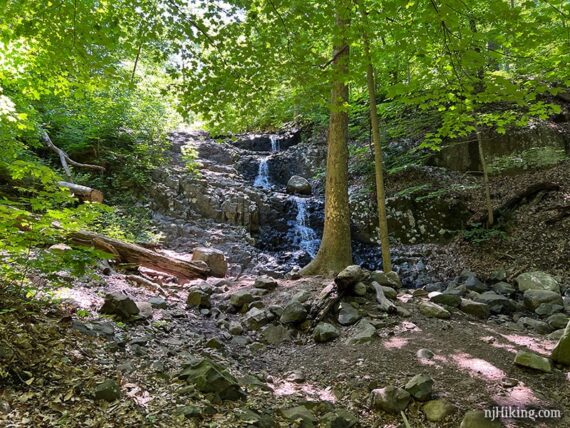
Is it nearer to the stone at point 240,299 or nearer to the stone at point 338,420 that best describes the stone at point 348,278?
the stone at point 240,299

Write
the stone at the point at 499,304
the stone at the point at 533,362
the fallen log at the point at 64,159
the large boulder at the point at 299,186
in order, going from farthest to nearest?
the large boulder at the point at 299,186 → the fallen log at the point at 64,159 → the stone at the point at 499,304 → the stone at the point at 533,362

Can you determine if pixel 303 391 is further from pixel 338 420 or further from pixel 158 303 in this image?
pixel 158 303

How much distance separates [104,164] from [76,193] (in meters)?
2.83

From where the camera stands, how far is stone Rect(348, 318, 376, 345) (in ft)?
15.2

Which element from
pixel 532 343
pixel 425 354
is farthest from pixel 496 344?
pixel 425 354

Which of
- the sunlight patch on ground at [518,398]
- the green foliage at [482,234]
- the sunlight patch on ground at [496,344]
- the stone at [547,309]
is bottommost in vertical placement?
the stone at [547,309]

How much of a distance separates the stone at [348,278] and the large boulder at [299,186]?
28.0ft

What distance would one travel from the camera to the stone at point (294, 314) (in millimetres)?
5523

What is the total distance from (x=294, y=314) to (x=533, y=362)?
121 inches

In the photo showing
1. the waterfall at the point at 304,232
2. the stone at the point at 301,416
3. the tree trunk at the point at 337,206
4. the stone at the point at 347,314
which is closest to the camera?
the stone at the point at 301,416

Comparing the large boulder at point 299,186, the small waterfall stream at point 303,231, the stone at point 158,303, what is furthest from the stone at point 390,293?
the large boulder at point 299,186

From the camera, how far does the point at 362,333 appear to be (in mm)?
4754

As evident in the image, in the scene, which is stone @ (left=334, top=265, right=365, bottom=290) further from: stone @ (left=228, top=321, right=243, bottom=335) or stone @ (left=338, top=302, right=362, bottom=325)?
stone @ (left=228, top=321, right=243, bottom=335)

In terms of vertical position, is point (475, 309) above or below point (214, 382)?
below
